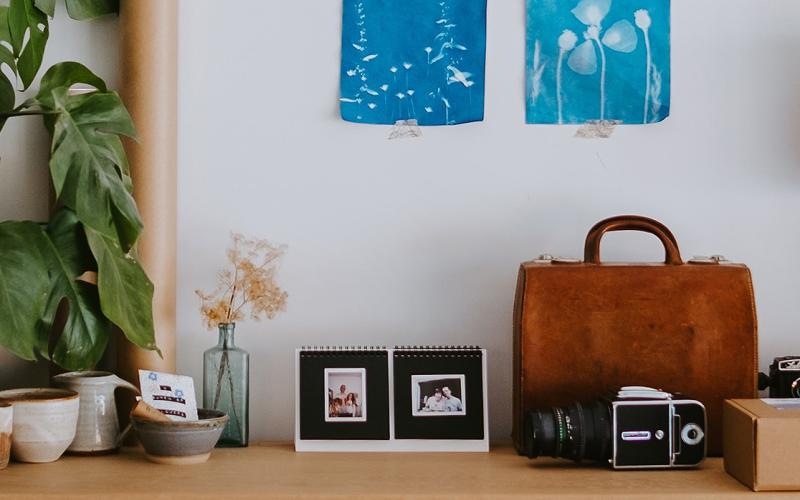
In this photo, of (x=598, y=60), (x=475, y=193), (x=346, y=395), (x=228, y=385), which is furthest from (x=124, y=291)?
(x=598, y=60)

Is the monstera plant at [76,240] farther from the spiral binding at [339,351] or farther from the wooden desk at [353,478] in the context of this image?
the spiral binding at [339,351]

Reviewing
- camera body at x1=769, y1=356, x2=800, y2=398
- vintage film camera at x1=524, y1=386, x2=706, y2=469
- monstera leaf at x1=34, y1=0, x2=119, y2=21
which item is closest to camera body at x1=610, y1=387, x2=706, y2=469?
vintage film camera at x1=524, y1=386, x2=706, y2=469

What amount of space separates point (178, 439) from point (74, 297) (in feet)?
0.98

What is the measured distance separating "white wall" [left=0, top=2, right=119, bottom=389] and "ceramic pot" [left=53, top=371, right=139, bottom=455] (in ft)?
0.66

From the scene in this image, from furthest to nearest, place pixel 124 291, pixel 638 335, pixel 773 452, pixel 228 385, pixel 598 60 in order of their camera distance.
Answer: pixel 598 60
pixel 228 385
pixel 638 335
pixel 124 291
pixel 773 452

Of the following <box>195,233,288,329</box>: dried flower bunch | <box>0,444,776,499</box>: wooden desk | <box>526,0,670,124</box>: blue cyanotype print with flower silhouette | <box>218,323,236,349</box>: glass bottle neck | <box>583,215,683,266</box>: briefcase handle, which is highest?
<box>526,0,670,124</box>: blue cyanotype print with flower silhouette

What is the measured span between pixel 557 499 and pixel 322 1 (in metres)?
1.09

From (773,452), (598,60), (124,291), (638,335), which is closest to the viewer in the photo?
(773,452)

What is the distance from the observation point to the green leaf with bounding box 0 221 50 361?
59.7 inches

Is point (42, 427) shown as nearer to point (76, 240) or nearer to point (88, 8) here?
point (76, 240)

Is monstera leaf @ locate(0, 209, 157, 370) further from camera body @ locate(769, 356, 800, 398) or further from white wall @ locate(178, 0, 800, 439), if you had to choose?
camera body @ locate(769, 356, 800, 398)

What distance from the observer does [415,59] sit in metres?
1.93

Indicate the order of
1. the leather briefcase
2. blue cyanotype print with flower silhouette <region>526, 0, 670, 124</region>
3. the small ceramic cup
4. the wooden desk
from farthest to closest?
blue cyanotype print with flower silhouette <region>526, 0, 670, 124</region>, the leather briefcase, the small ceramic cup, the wooden desk

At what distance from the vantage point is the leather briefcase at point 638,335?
1.71 meters
